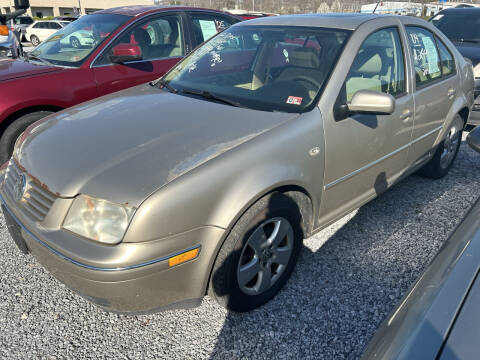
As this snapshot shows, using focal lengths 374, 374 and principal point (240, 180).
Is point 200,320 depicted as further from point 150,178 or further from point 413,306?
point 413,306

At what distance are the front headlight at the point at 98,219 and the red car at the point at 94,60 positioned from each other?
2.24 metres

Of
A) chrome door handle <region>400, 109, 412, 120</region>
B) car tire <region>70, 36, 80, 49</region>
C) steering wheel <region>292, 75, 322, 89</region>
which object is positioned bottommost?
chrome door handle <region>400, 109, 412, 120</region>

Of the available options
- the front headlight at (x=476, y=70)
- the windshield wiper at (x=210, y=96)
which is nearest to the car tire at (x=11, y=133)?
the windshield wiper at (x=210, y=96)

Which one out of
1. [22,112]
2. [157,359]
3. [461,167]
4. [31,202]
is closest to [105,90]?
[22,112]

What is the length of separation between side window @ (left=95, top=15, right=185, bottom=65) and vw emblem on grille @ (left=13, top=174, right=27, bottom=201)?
2.24 meters

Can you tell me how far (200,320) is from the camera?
217 centimetres

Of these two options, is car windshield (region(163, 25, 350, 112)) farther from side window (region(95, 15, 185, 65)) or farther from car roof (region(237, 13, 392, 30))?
side window (region(95, 15, 185, 65))

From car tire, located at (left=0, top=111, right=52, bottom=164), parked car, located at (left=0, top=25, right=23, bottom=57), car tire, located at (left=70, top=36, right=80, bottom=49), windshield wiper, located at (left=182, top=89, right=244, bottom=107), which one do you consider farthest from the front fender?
parked car, located at (left=0, top=25, right=23, bottom=57)

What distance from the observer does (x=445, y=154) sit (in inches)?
152

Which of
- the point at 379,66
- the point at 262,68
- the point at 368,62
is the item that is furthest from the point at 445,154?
the point at 262,68

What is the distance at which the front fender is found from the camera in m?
1.64

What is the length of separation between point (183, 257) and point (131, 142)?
2.27 feet

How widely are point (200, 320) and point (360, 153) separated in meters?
1.47

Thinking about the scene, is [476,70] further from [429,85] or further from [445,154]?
[429,85]
